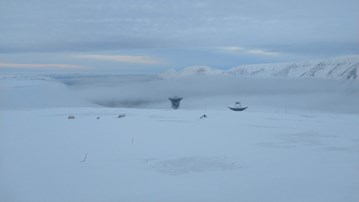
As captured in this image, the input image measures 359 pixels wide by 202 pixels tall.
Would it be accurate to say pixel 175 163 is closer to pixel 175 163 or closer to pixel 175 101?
pixel 175 163

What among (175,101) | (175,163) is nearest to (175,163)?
(175,163)

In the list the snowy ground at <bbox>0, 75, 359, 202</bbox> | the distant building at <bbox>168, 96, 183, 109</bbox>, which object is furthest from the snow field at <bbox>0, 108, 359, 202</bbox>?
the distant building at <bbox>168, 96, 183, 109</bbox>

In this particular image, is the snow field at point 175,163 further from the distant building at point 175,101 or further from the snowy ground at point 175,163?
the distant building at point 175,101

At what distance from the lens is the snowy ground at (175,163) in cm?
317

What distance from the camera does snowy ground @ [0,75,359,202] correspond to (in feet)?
10.4

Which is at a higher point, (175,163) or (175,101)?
(175,101)

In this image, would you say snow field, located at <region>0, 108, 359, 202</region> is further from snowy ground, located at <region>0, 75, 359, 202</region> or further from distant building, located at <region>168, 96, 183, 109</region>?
distant building, located at <region>168, 96, 183, 109</region>

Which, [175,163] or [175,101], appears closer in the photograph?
[175,163]

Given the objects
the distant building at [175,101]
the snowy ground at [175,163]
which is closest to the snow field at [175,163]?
the snowy ground at [175,163]

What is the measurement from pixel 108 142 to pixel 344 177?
9.50 ft

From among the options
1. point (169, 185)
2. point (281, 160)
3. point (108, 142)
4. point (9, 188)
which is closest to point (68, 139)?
point (108, 142)

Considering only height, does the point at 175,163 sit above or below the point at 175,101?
below

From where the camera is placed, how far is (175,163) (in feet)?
13.3

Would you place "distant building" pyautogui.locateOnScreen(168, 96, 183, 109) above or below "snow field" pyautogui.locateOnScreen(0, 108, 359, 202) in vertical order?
above
